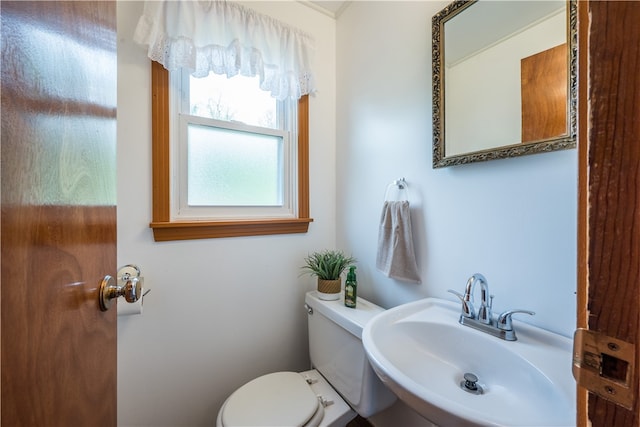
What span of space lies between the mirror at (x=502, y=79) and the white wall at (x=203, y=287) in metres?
0.74

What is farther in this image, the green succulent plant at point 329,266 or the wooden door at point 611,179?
the green succulent plant at point 329,266

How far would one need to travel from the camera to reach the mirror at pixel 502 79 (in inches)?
26.8

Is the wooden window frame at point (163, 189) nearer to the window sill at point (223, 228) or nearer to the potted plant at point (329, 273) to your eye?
the window sill at point (223, 228)

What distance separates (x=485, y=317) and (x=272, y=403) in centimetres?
84

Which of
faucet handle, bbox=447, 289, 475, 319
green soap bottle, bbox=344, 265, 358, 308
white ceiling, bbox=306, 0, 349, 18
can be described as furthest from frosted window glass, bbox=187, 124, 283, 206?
faucet handle, bbox=447, 289, 475, 319

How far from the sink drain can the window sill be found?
96 cm

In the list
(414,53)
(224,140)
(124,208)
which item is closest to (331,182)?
(224,140)

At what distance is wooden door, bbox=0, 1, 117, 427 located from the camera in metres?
0.32

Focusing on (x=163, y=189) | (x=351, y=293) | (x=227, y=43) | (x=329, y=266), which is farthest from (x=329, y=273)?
(x=227, y=43)

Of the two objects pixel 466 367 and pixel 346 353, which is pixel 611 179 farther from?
pixel 346 353

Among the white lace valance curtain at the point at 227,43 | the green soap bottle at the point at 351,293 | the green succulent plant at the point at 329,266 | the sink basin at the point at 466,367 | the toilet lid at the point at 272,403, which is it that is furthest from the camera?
the green succulent plant at the point at 329,266

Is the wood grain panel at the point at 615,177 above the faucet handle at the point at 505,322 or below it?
above

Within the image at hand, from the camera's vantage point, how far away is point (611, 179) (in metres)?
0.26

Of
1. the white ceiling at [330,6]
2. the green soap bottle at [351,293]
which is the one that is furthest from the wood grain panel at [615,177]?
the white ceiling at [330,6]
